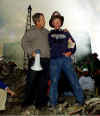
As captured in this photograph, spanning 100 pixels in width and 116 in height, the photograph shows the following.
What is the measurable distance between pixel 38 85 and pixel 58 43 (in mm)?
772

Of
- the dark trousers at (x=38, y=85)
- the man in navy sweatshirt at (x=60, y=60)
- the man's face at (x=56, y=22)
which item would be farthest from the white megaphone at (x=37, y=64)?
the man's face at (x=56, y=22)

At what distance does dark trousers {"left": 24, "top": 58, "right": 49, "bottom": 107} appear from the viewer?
3.59m

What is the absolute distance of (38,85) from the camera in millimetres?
3684

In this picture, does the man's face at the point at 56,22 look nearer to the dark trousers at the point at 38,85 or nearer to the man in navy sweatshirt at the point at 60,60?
the man in navy sweatshirt at the point at 60,60

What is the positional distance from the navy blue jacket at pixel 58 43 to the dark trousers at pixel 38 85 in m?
0.19

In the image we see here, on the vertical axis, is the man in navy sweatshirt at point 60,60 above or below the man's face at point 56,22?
below

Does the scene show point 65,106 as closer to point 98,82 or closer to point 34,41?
point 34,41

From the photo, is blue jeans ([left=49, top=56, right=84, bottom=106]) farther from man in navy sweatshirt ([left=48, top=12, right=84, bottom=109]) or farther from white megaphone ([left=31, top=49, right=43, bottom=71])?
white megaphone ([left=31, top=49, right=43, bottom=71])

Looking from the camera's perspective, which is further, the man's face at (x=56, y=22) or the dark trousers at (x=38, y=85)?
the man's face at (x=56, y=22)

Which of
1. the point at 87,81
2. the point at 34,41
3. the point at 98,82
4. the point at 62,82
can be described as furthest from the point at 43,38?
the point at 98,82

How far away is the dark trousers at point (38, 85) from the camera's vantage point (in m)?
3.59

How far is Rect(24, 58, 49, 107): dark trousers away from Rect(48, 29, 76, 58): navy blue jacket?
0.63 feet

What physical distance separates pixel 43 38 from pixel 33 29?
0.76ft

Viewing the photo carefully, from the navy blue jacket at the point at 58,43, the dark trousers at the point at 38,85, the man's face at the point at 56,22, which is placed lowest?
the dark trousers at the point at 38,85
